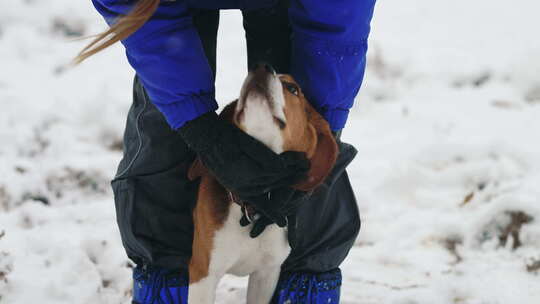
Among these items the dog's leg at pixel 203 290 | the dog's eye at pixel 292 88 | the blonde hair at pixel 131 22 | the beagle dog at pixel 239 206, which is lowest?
the dog's leg at pixel 203 290

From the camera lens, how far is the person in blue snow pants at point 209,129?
6.39ft

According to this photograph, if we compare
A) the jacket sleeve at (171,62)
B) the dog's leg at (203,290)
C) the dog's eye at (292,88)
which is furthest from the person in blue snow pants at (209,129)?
the dog's leg at (203,290)

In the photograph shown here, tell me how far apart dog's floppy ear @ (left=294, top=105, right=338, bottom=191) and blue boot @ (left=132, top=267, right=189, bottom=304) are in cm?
66

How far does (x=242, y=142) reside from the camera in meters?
1.92

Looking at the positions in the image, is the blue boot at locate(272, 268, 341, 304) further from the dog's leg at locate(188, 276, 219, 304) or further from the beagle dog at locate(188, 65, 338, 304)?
the dog's leg at locate(188, 276, 219, 304)

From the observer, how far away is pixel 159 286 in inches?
93.2

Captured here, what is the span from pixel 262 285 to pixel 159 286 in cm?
35

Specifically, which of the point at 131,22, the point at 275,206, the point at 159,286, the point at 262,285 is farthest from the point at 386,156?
the point at 131,22

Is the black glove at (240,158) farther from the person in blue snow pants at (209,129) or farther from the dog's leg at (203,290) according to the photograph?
the dog's leg at (203,290)

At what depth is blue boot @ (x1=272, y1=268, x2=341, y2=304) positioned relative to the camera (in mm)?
2443

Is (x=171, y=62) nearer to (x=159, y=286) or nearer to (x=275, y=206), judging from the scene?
(x=275, y=206)

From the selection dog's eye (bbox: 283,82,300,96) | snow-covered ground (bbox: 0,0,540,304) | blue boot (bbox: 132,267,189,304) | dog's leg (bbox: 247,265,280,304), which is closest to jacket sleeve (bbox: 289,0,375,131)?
dog's eye (bbox: 283,82,300,96)

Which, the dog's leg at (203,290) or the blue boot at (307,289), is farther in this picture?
the blue boot at (307,289)

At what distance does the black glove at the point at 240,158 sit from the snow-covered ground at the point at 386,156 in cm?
86
